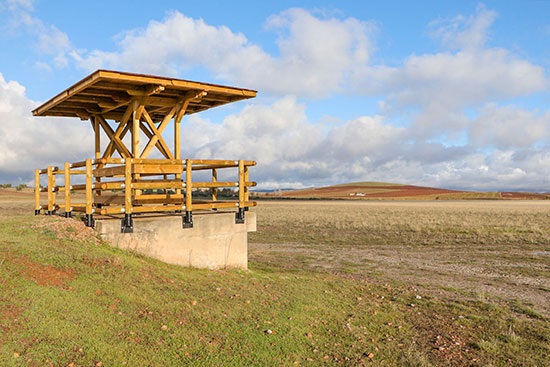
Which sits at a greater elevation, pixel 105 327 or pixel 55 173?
pixel 55 173

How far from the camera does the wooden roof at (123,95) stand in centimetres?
1067

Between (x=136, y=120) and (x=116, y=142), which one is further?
(x=116, y=142)

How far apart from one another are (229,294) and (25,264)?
3.81 metres

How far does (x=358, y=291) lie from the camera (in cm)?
1039

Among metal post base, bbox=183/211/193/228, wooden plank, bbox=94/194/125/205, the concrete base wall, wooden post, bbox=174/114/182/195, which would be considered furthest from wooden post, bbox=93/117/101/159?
metal post base, bbox=183/211/193/228

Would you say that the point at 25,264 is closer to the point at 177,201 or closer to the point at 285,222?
the point at 177,201

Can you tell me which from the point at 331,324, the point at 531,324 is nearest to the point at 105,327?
the point at 331,324

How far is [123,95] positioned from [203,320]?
759 centimetres

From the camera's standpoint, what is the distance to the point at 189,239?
1091 centimetres

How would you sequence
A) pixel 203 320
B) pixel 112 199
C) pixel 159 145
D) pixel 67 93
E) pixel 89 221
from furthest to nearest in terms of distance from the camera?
pixel 159 145
pixel 67 93
pixel 112 199
pixel 89 221
pixel 203 320

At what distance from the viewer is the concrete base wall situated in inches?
397

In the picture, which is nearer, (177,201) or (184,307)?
(184,307)

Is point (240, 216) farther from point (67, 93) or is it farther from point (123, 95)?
point (67, 93)

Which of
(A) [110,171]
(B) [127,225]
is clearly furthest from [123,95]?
(B) [127,225]
